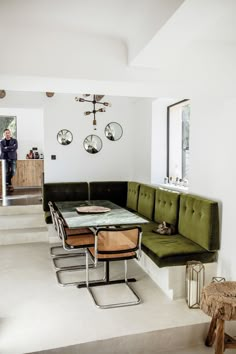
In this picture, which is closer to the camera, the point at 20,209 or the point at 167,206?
the point at 167,206

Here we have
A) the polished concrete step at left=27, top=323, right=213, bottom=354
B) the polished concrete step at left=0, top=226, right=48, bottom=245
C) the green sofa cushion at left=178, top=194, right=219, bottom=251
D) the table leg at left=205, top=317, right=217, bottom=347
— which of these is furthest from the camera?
the polished concrete step at left=0, top=226, right=48, bottom=245

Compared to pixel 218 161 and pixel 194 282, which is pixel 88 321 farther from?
pixel 218 161

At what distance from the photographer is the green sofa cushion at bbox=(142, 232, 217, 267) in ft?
10.6

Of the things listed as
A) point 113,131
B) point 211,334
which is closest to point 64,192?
point 113,131

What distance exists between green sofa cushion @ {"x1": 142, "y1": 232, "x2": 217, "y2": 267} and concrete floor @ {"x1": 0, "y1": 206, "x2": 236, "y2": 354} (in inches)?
15.7

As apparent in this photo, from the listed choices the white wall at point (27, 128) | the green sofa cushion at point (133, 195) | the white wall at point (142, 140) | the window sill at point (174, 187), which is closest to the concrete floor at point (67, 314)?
the window sill at point (174, 187)

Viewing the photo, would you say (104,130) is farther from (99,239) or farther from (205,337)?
(205,337)

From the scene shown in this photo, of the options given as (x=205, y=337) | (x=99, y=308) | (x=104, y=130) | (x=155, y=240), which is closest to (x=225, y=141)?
(x=155, y=240)

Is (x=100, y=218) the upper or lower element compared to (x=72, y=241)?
upper

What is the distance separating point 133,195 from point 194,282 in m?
2.73

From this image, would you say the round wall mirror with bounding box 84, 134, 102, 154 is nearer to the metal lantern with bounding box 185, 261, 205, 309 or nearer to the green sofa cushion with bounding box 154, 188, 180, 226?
the green sofa cushion with bounding box 154, 188, 180, 226

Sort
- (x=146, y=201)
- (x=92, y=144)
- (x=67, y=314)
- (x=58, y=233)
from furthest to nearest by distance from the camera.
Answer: (x=92, y=144), (x=146, y=201), (x=58, y=233), (x=67, y=314)

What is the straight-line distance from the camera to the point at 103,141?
21.4 feet

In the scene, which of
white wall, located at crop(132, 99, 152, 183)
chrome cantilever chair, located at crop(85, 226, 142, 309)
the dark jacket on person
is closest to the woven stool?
chrome cantilever chair, located at crop(85, 226, 142, 309)
